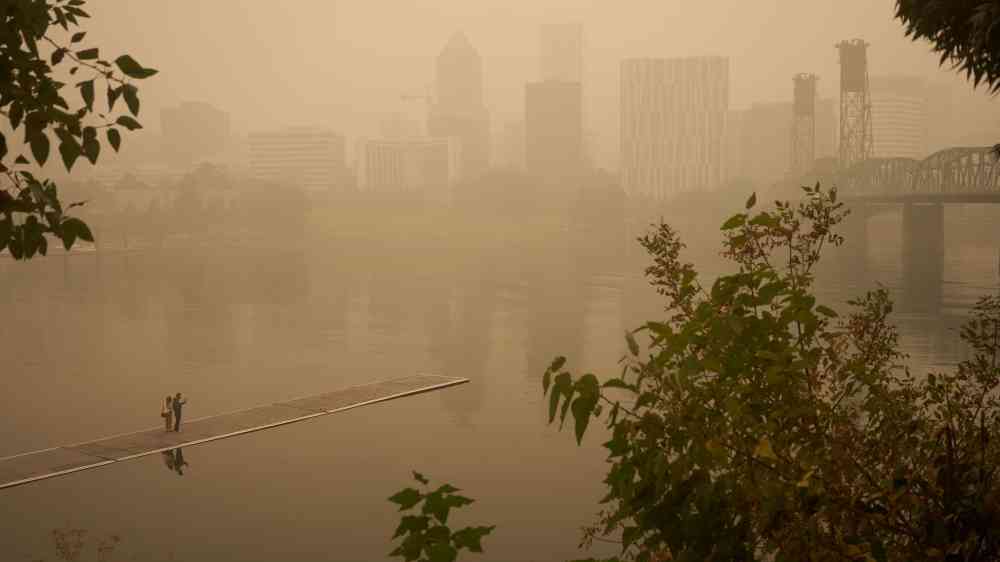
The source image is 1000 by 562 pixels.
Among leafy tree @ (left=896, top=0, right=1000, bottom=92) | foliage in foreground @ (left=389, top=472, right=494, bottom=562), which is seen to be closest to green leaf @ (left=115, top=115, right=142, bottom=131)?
foliage in foreground @ (left=389, top=472, right=494, bottom=562)

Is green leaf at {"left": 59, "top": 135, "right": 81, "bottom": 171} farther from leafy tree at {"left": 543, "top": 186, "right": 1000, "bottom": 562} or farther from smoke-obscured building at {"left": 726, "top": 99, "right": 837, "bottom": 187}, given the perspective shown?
smoke-obscured building at {"left": 726, "top": 99, "right": 837, "bottom": 187}

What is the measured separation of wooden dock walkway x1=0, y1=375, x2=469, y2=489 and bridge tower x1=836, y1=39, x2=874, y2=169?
11049 cm

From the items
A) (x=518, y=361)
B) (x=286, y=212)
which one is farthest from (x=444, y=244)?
(x=518, y=361)

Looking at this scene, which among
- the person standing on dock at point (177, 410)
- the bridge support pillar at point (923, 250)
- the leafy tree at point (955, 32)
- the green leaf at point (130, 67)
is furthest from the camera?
the bridge support pillar at point (923, 250)

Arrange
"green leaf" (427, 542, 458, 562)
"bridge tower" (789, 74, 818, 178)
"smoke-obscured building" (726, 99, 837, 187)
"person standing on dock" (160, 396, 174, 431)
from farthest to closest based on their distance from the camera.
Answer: "smoke-obscured building" (726, 99, 837, 187) → "bridge tower" (789, 74, 818, 178) → "person standing on dock" (160, 396, 174, 431) → "green leaf" (427, 542, 458, 562)

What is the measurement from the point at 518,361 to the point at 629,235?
8409cm

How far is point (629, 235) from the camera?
4865 inches

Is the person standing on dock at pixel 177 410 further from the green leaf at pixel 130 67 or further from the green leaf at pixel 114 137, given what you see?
the green leaf at pixel 130 67

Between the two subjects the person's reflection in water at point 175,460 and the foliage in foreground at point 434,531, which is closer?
the foliage in foreground at point 434,531

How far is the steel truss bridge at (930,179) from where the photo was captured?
82.1 metres

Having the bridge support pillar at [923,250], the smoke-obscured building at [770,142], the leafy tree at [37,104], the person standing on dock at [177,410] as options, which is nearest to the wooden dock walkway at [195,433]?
the person standing on dock at [177,410]

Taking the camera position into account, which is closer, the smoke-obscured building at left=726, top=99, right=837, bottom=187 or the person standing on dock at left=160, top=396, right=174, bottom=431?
the person standing on dock at left=160, top=396, right=174, bottom=431

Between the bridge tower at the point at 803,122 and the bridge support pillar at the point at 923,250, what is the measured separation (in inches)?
1976

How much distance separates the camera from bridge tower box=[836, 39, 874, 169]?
436 ft
